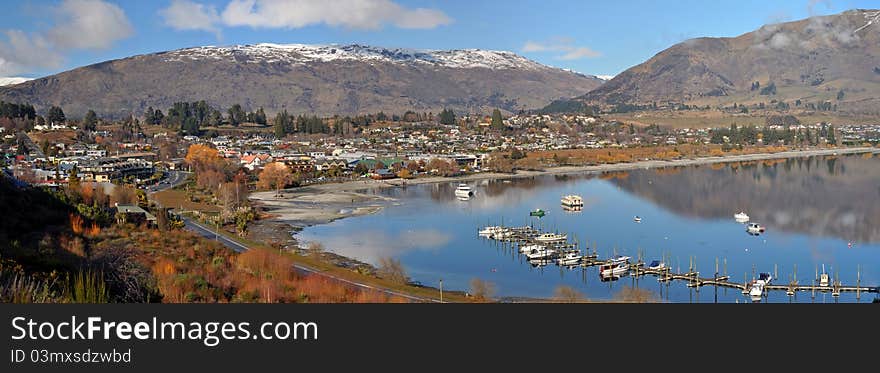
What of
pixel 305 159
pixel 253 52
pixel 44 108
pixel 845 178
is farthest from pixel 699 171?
pixel 253 52

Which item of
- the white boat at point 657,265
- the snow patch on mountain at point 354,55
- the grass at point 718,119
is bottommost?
the white boat at point 657,265

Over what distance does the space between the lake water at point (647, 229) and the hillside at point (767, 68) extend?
5334 centimetres

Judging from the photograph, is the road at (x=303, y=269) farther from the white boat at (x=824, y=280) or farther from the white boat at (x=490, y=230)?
the white boat at (x=824, y=280)

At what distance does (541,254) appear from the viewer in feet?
40.3

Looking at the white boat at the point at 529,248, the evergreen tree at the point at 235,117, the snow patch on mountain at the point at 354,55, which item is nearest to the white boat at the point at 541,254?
the white boat at the point at 529,248

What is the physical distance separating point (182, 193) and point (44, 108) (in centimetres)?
7577

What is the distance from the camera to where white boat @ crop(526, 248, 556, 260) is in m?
12.2

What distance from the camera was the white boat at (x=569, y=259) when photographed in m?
11.8

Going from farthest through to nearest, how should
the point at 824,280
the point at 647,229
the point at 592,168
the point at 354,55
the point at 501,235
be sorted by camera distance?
the point at 354,55 < the point at 592,168 < the point at 647,229 < the point at 501,235 < the point at 824,280

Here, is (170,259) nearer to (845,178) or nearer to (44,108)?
(845,178)

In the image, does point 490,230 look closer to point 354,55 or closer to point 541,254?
point 541,254

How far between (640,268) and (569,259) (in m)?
1.09

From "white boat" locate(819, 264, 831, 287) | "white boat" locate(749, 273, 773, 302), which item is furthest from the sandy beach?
"white boat" locate(819, 264, 831, 287)

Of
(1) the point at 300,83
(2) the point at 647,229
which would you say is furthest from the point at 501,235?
(1) the point at 300,83
